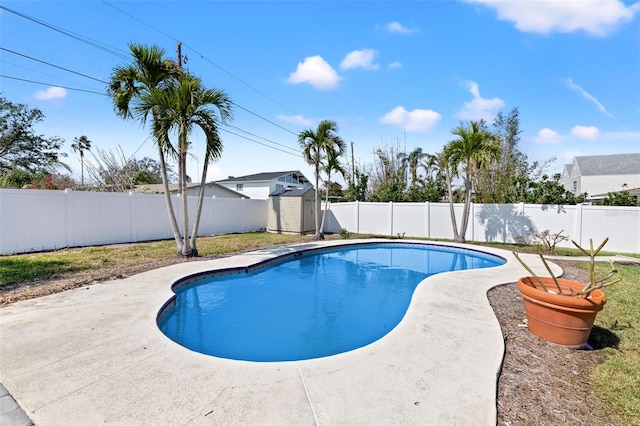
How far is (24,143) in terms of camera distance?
60.6 ft

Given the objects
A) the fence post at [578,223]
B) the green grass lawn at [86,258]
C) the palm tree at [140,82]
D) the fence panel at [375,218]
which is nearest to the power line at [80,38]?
the palm tree at [140,82]

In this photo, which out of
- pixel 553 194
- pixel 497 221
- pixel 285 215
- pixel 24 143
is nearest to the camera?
pixel 553 194

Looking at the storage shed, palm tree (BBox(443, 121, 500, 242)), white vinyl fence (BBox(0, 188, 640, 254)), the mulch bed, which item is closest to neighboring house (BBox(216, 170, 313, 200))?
the storage shed

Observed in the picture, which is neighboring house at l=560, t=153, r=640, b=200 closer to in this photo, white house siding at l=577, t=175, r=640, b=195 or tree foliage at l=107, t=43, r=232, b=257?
white house siding at l=577, t=175, r=640, b=195

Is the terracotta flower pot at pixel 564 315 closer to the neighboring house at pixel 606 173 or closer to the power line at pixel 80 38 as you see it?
the power line at pixel 80 38

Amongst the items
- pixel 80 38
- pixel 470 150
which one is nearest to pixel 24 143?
pixel 80 38

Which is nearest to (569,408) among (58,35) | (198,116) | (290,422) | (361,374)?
(361,374)

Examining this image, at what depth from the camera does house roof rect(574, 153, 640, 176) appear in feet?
79.5

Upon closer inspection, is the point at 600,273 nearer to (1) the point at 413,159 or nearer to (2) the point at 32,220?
(2) the point at 32,220

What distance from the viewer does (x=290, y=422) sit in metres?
2.02

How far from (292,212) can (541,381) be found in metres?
13.4

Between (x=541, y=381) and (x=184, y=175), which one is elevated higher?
(x=184, y=175)

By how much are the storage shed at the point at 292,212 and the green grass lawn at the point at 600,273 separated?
2.83m

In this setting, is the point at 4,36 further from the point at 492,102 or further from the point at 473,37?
the point at 492,102
